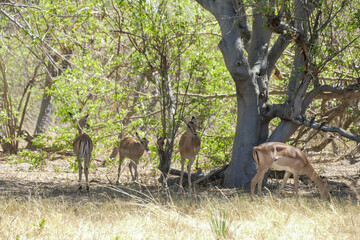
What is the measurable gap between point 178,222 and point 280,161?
3.48 m

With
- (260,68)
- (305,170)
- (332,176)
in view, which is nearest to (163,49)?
(260,68)

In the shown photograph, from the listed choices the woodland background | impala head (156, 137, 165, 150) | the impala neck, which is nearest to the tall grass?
the woodland background

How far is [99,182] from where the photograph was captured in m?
10.1

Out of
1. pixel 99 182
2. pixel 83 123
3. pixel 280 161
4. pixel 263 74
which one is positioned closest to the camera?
pixel 280 161

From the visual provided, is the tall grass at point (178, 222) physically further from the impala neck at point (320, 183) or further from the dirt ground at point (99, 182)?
the impala neck at point (320, 183)

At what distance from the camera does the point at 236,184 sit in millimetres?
8859

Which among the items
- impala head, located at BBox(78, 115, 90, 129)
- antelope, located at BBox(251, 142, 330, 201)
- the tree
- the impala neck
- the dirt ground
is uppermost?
the tree

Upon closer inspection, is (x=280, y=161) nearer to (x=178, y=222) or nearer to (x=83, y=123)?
(x=178, y=222)

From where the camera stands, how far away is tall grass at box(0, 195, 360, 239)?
4.79 meters

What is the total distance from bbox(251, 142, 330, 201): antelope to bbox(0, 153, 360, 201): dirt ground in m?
0.40

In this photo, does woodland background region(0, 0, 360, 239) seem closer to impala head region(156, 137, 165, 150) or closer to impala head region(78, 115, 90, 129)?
impala head region(156, 137, 165, 150)

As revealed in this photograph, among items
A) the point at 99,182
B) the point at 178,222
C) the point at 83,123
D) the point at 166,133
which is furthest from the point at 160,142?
the point at 178,222

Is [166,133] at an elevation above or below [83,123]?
below

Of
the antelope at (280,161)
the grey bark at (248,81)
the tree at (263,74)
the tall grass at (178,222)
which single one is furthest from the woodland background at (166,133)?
the antelope at (280,161)
